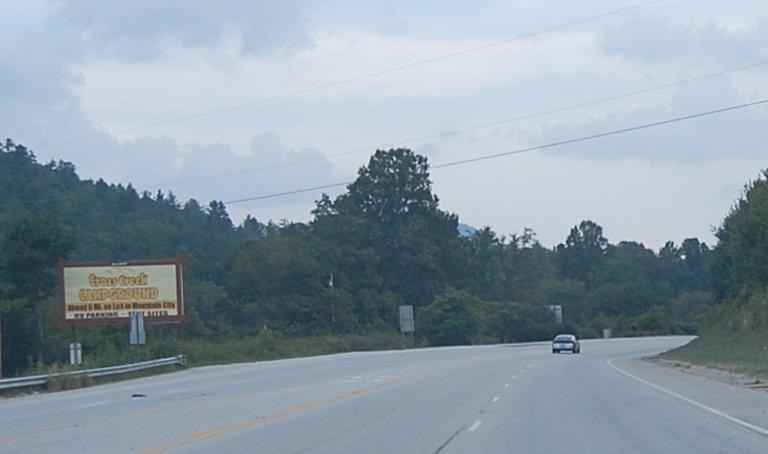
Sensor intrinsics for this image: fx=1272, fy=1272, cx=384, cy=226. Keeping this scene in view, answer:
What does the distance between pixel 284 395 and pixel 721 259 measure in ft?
165

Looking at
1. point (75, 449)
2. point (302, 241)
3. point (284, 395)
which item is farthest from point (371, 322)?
point (75, 449)

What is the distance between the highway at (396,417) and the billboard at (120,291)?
25.2m

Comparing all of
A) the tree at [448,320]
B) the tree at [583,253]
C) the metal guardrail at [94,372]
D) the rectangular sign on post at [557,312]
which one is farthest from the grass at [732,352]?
the tree at [583,253]

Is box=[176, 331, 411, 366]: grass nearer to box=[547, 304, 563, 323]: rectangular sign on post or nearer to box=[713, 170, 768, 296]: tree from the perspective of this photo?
box=[713, 170, 768, 296]: tree

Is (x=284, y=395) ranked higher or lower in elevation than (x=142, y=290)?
lower

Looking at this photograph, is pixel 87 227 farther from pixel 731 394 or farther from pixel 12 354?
pixel 731 394

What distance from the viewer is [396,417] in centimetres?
2483

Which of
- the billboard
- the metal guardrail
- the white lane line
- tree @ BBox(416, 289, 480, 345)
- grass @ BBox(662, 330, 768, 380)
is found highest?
the billboard

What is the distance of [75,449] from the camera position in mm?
19625

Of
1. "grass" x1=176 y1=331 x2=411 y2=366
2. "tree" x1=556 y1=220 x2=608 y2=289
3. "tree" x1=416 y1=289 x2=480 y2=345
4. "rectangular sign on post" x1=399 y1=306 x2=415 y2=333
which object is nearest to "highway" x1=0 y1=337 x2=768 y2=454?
"grass" x1=176 y1=331 x2=411 y2=366

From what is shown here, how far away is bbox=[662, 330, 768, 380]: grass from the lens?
40625mm

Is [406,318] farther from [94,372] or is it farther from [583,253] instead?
[583,253]

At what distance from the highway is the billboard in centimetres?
2515

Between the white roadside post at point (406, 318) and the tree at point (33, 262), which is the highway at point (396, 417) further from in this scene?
the white roadside post at point (406, 318)
